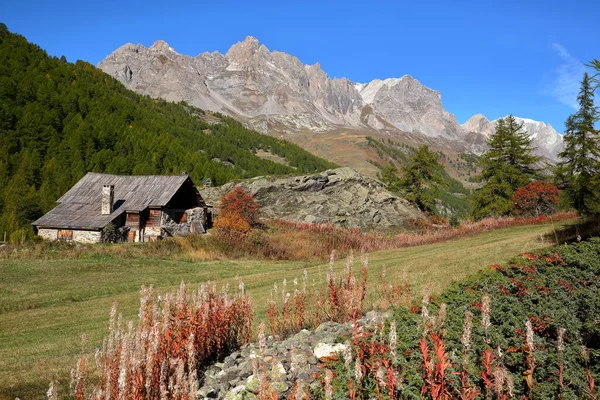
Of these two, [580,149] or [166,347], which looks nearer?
[166,347]

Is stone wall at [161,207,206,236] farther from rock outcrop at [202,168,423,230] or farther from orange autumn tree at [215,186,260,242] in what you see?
rock outcrop at [202,168,423,230]

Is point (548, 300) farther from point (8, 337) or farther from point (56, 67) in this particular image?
point (56, 67)

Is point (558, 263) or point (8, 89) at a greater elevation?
point (8, 89)

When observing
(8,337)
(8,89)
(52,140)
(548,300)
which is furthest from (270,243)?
(8,89)

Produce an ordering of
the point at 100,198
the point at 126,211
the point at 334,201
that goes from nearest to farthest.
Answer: the point at 126,211 → the point at 100,198 → the point at 334,201

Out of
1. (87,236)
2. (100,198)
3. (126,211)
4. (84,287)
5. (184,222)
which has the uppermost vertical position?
(100,198)

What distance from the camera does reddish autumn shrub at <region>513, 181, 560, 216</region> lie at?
124 feet

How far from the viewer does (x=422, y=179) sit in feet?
169

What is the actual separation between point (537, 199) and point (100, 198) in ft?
139

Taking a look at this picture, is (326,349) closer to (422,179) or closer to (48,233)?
(48,233)

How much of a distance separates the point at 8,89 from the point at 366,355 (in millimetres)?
105437

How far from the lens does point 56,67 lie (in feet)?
362

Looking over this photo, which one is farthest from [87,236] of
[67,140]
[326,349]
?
[67,140]

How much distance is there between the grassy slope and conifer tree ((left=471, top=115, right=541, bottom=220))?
16.9 meters
